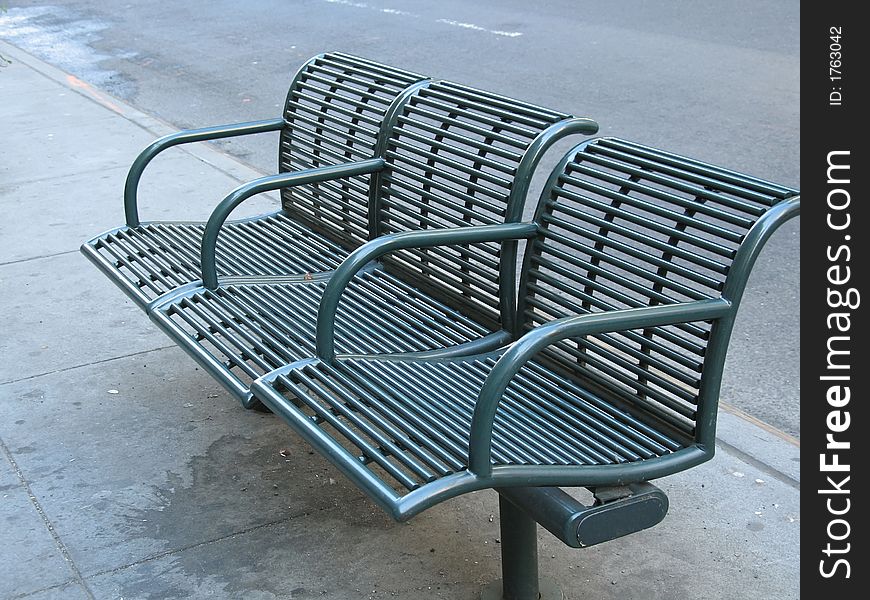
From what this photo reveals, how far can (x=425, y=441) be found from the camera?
2738 millimetres

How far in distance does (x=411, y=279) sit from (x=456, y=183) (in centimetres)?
42

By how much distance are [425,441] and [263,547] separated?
Result: 0.91m

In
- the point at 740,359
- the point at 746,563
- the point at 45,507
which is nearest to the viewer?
the point at 746,563

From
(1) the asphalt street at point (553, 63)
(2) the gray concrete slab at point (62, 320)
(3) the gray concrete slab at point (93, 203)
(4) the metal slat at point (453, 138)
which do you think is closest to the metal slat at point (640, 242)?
(4) the metal slat at point (453, 138)

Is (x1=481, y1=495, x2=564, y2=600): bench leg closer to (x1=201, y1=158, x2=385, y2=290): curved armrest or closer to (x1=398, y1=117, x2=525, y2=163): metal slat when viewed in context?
(x1=398, y1=117, x2=525, y2=163): metal slat

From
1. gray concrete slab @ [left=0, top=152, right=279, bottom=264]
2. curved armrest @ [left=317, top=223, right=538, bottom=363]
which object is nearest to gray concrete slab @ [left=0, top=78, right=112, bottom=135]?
gray concrete slab @ [left=0, top=152, right=279, bottom=264]

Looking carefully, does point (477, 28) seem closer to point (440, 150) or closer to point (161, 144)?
point (161, 144)

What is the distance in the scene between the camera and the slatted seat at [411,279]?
341 centimetres

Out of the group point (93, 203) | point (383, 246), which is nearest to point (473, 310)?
point (383, 246)

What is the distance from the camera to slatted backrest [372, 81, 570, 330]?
3508 millimetres

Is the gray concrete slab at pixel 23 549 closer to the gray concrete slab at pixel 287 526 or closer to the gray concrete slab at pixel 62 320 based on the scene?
the gray concrete slab at pixel 287 526
